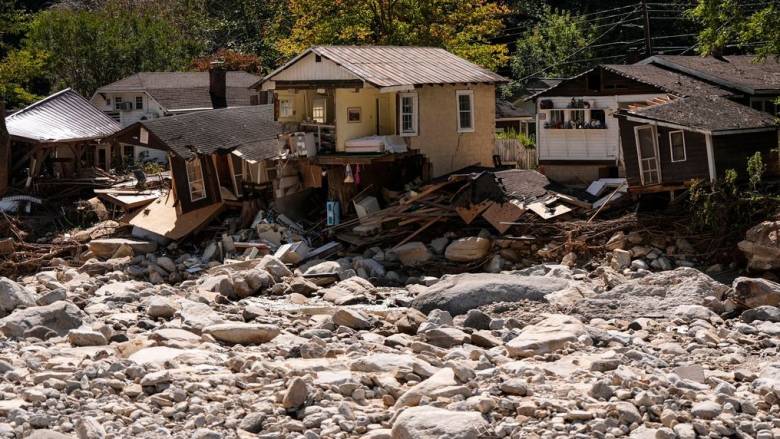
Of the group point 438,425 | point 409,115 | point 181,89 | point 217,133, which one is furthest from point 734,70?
point 181,89

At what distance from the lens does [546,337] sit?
2238cm

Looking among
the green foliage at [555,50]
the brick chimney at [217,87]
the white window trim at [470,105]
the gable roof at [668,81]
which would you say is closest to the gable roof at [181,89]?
the brick chimney at [217,87]

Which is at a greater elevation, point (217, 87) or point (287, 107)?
point (217, 87)

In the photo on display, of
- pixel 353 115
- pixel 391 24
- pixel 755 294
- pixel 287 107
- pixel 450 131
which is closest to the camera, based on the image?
pixel 755 294

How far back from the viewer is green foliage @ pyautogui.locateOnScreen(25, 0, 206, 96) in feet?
212

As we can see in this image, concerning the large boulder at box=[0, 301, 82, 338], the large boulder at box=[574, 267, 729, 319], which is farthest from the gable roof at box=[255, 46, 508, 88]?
the large boulder at box=[0, 301, 82, 338]

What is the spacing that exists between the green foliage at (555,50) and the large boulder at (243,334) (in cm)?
3686

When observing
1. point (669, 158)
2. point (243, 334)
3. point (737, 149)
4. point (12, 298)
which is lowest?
point (243, 334)

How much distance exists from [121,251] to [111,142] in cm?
1115

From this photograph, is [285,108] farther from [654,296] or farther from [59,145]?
[654,296]

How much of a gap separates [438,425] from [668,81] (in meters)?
21.7

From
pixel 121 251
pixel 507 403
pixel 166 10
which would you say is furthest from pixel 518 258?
pixel 166 10

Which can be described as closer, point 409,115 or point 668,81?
point 668,81

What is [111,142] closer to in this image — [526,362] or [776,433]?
[526,362]
